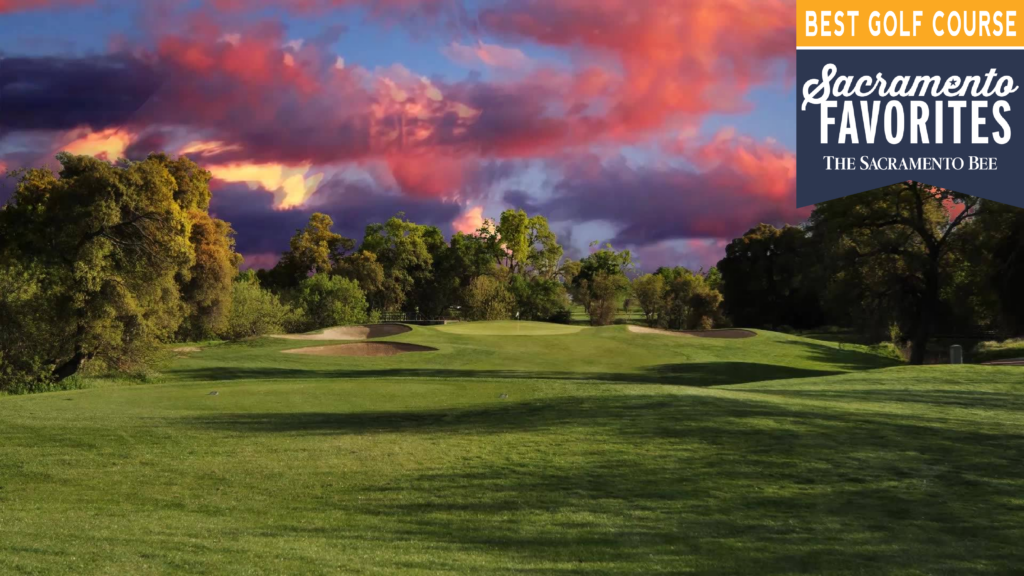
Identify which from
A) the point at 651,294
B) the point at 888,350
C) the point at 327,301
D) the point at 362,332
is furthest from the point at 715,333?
the point at 327,301

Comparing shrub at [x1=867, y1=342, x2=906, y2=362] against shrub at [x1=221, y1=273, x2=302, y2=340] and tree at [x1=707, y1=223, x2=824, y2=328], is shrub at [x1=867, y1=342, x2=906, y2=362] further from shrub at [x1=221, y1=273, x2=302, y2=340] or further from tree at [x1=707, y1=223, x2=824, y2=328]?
shrub at [x1=221, y1=273, x2=302, y2=340]

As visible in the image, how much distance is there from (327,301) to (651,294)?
31.6m

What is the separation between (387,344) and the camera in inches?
1580

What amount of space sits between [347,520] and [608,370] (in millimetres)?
26984

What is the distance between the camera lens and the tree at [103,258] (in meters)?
28.5

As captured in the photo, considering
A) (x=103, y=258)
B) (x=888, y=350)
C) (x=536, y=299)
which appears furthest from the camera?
(x=536, y=299)

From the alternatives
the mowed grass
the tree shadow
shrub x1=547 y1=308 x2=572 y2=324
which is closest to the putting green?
the tree shadow

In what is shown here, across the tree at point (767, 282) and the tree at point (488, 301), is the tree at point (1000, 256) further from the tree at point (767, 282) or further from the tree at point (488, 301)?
the tree at point (488, 301)

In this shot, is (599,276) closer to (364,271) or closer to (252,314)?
(364,271)

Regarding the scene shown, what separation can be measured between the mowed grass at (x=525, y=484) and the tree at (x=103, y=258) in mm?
A: 11090

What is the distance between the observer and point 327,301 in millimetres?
65500

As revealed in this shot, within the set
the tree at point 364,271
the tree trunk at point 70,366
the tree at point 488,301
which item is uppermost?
the tree at point 364,271

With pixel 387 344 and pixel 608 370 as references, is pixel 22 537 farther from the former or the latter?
pixel 387 344

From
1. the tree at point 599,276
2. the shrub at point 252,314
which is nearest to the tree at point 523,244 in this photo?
the tree at point 599,276
